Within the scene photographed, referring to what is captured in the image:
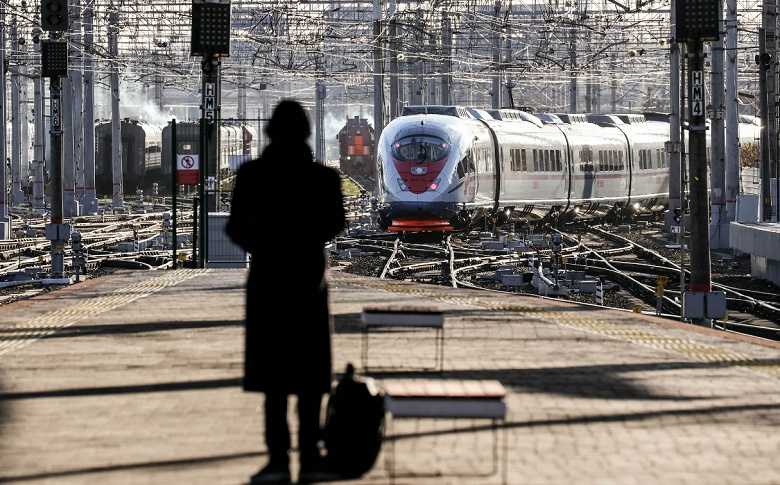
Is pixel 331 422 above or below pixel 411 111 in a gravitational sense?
below

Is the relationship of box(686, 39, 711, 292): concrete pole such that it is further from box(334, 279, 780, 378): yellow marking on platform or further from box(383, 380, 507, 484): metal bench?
box(383, 380, 507, 484): metal bench

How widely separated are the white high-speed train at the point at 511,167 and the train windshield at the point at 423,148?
2 centimetres

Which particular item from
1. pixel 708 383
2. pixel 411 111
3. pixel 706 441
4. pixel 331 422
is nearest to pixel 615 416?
pixel 706 441

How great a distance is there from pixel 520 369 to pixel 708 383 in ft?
4.55

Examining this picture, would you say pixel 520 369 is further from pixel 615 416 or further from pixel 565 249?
pixel 565 249

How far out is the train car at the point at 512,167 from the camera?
36.2 m

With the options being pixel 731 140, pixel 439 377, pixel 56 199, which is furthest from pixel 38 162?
pixel 439 377

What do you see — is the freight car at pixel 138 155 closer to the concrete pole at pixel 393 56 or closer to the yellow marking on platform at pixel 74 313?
the concrete pole at pixel 393 56

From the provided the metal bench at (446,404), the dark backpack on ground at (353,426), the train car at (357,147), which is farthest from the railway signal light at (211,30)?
the train car at (357,147)

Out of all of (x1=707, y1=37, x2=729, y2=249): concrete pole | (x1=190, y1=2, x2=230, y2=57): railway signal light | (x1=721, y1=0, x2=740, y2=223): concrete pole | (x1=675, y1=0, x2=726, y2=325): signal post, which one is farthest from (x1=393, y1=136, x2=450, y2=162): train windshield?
(x1=675, y1=0, x2=726, y2=325): signal post

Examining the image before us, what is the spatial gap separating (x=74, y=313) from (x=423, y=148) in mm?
21229

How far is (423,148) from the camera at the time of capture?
Result: 36219 millimetres

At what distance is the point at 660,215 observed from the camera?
54219mm

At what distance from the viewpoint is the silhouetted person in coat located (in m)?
6.96
